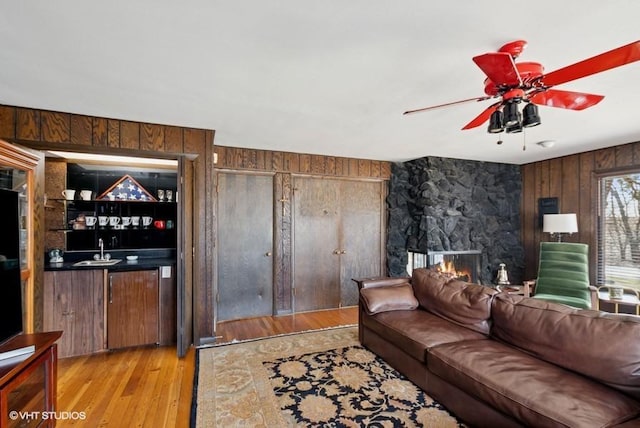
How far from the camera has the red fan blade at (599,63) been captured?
125cm

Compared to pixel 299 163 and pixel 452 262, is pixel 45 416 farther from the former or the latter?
pixel 452 262

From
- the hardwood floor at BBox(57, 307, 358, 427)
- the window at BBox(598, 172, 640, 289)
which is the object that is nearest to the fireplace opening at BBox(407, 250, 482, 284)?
the window at BBox(598, 172, 640, 289)

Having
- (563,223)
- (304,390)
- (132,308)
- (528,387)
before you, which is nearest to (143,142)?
(132,308)

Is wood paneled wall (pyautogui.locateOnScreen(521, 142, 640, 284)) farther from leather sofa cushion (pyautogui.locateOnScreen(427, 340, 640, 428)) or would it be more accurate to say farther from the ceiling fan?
leather sofa cushion (pyautogui.locateOnScreen(427, 340, 640, 428))

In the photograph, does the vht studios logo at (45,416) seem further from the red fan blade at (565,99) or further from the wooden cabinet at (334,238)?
the red fan blade at (565,99)

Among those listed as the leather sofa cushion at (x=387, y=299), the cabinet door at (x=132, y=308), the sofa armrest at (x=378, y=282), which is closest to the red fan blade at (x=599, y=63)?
the leather sofa cushion at (x=387, y=299)

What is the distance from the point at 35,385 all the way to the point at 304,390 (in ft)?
5.77

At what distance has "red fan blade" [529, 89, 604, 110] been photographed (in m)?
1.73

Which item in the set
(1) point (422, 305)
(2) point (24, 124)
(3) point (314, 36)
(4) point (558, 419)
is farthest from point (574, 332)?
(2) point (24, 124)

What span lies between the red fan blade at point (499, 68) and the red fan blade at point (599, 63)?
0.54ft

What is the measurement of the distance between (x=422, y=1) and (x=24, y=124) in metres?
3.34

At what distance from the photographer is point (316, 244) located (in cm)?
458

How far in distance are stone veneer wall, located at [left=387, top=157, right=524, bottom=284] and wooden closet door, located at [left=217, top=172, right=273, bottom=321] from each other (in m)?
2.07

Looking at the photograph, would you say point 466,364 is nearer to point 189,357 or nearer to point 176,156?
point 189,357
